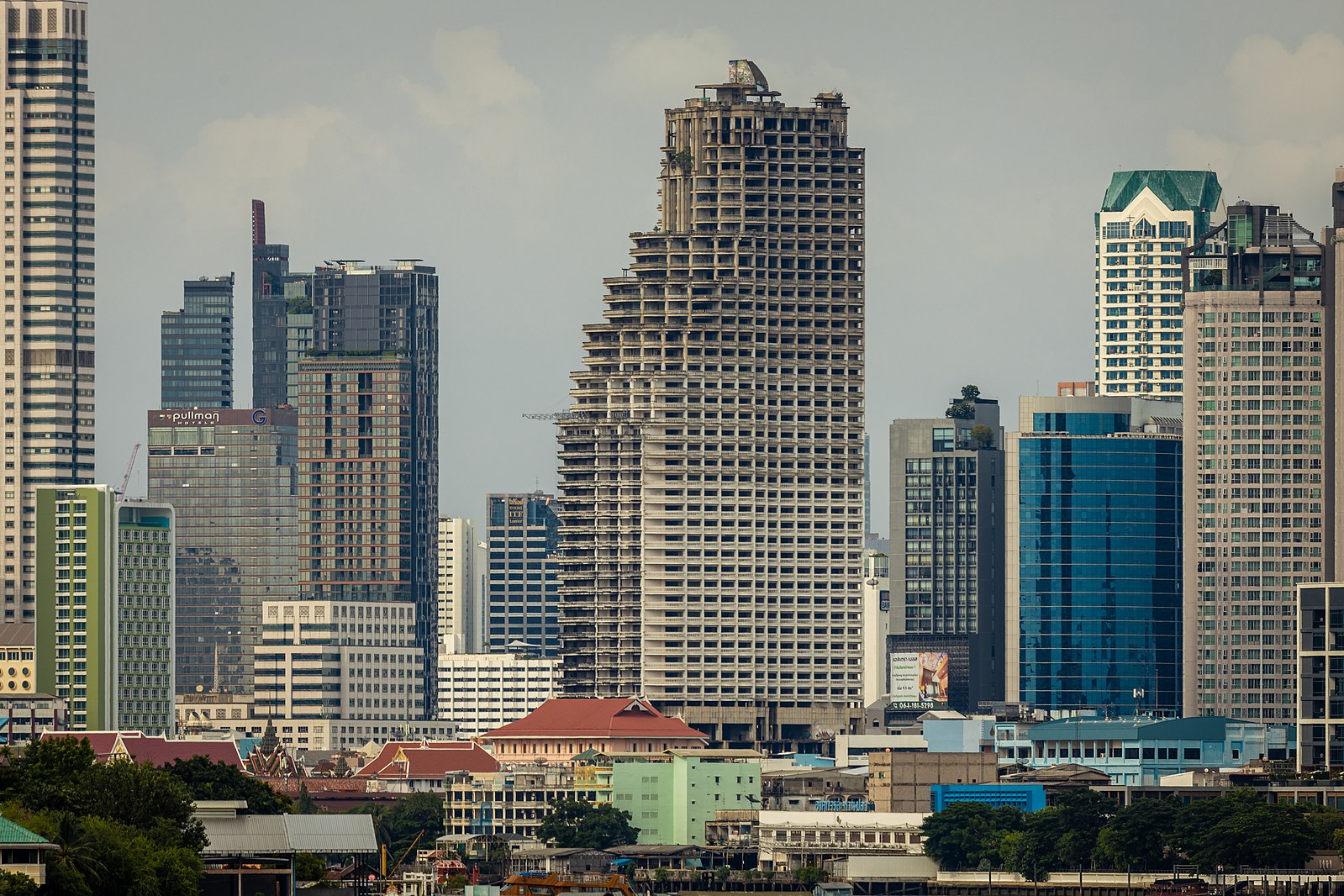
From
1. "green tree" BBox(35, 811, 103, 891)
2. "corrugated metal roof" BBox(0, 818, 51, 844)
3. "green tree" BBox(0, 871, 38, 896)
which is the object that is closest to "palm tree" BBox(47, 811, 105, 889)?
"green tree" BBox(35, 811, 103, 891)

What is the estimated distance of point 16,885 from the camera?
162 m

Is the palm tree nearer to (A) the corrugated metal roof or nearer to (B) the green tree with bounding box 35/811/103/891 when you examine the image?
(B) the green tree with bounding box 35/811/103/891

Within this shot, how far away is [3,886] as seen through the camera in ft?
526

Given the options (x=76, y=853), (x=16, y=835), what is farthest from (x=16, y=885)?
(x=76, y=853)

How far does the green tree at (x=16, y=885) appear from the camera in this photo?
6319 inches

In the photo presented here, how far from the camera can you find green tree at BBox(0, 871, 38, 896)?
16050 cm

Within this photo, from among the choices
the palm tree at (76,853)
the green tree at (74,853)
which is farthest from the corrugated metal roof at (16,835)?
the palm tree at (76,853)

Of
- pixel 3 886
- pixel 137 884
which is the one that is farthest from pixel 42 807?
pixel 3 886

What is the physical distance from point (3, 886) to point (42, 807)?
33.9 metres

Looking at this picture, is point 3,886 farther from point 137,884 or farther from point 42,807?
point 42,807

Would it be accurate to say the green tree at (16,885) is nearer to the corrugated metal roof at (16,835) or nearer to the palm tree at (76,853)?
the corrugated metal roof at (16,835)

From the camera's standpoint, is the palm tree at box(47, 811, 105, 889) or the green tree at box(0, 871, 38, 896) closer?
the green tree at box(0, 871, 38, 896)

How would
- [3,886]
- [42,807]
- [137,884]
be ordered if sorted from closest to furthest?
1. [3,886]
2. [137,884]
3. [42,807]

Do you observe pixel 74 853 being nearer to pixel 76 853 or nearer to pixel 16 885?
pixel 76 853
